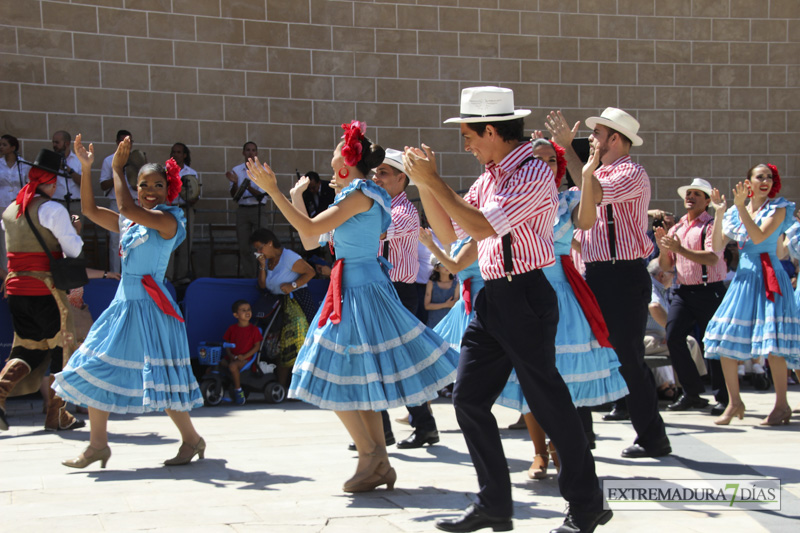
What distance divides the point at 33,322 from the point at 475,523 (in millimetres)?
4612

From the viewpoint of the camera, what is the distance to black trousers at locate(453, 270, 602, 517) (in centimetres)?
356

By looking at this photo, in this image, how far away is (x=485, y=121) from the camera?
381cm

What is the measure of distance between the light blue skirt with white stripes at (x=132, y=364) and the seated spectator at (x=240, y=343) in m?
2.98

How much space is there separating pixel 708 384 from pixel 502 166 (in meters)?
6.88

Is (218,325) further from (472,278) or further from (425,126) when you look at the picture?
(425,126)

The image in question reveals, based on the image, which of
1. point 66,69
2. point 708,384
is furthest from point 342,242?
point 66,69

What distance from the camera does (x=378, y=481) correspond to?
464 cm

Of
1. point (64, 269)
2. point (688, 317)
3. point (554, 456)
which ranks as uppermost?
point (64, 269)

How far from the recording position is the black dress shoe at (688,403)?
25.8 feet

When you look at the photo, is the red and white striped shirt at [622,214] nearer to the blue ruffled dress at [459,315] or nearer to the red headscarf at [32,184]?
the blue ruffled dress at [459,315]

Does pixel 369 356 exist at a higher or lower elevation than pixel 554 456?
higher

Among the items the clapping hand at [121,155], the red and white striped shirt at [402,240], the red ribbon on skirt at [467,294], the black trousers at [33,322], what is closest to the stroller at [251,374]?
the black trousers at [33,322]

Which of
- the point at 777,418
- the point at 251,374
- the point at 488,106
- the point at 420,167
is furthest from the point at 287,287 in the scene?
the point at 420,167

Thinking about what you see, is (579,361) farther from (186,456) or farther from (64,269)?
(64,269)
